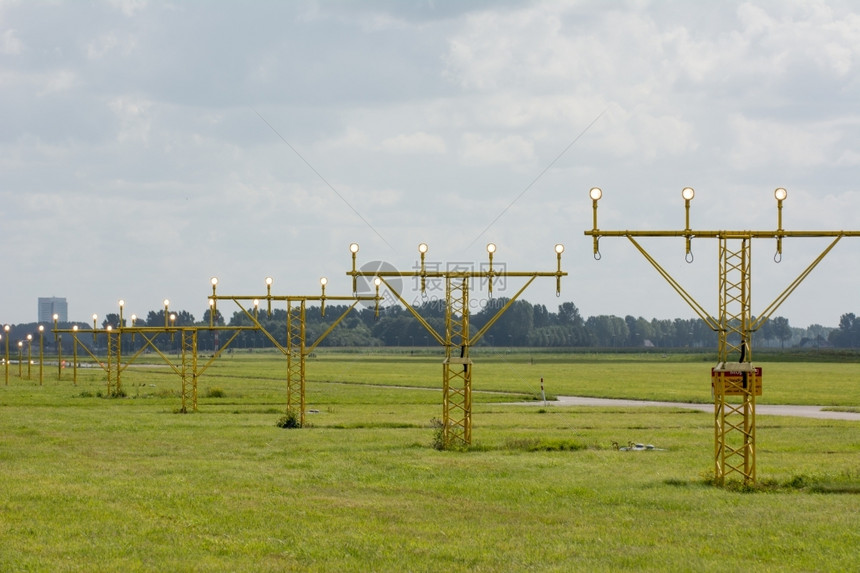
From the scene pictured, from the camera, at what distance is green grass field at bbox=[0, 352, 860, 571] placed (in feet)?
62.6

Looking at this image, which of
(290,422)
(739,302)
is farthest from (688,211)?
(290,422)

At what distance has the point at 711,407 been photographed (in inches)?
2628

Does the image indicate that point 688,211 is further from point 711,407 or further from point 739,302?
point 711,407

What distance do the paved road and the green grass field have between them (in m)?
6.58

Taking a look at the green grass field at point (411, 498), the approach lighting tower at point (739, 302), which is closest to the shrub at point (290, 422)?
Answer: the green grass field at point (411, 498)

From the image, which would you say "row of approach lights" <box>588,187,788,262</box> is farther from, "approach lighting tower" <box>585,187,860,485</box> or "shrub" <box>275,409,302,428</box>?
"shrub" <box>275,409,302,428</box>

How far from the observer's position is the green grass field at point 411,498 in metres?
19.1

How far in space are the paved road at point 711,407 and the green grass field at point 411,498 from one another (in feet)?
21.6

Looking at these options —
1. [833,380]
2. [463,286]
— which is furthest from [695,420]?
[833,380]

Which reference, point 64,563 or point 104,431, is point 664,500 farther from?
point 104,431

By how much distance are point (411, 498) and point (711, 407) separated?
4502 cm

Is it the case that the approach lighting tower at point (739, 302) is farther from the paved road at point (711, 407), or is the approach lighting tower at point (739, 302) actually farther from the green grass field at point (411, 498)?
the paved road at point (711, 407)

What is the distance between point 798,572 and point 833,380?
3752 inches

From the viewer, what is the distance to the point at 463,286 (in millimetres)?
36625
